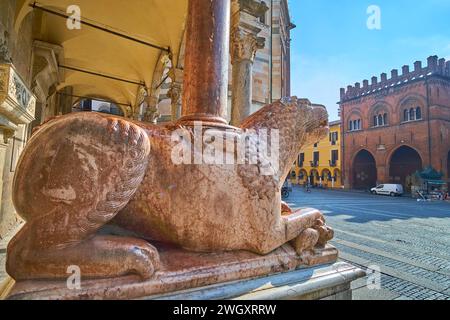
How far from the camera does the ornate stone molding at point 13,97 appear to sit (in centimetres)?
252

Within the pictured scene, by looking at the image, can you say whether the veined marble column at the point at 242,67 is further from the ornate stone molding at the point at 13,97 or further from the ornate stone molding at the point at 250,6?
the ornate stone molding at the point at 13,97

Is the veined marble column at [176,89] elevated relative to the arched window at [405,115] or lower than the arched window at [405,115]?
lower

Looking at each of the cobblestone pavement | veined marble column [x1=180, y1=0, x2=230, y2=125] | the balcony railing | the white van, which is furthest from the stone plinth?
the balcony railing

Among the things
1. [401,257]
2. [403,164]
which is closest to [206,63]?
[401,257]

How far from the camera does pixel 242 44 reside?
443 centimetres

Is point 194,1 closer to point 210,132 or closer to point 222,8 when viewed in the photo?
point 222,8

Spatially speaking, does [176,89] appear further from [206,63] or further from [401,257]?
[401,257]

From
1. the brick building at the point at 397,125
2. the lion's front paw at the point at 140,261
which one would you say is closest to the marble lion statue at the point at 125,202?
the lion's front paw at the point at 140,261

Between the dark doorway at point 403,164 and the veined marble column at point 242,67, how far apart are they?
26763 millimetres

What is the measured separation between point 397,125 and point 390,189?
21.4 feet

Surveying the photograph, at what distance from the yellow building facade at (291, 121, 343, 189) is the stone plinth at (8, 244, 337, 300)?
30791mm

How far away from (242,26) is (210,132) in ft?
11.9
